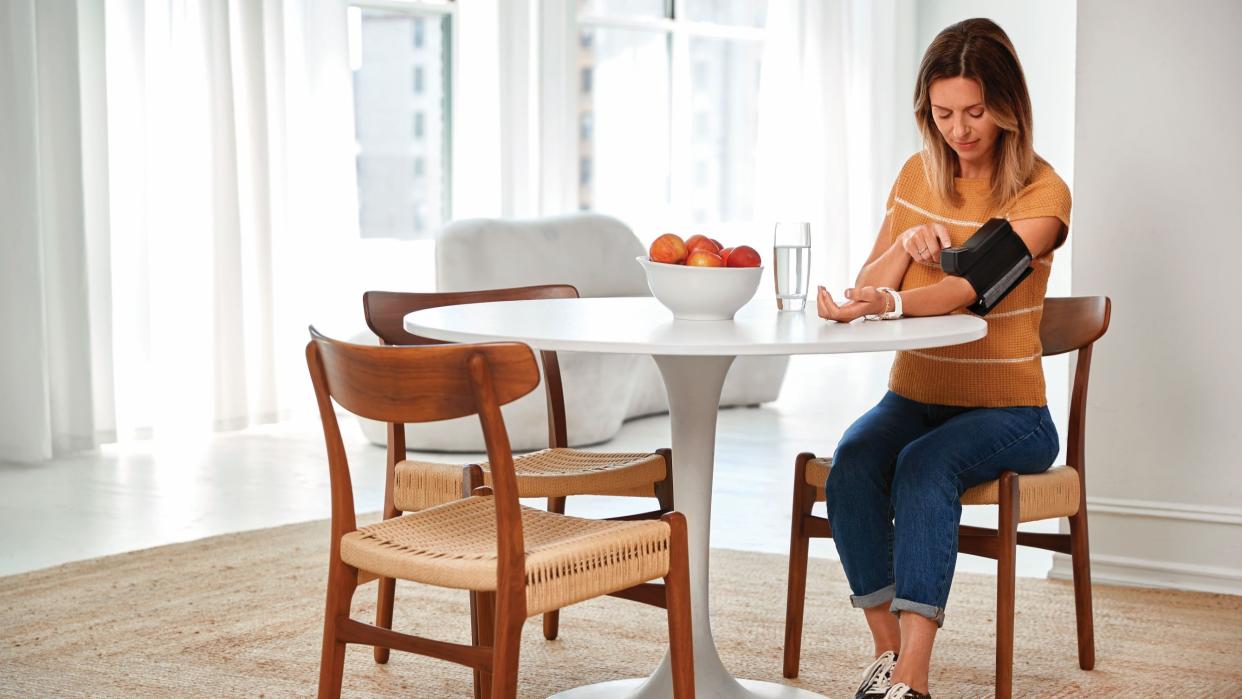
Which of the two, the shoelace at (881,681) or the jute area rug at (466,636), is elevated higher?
the shoelace at (881,681)

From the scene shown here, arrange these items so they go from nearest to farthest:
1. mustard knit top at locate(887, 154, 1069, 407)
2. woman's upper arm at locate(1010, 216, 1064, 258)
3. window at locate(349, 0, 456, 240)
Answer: woman's upper arm at locate(1010, 216, 1064, 258) → mustard knit top at locate(887, 154, 1069, 407) → window at locate(349, 0, 456, 240)

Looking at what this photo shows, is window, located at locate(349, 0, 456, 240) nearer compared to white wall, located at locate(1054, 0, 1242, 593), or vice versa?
white wall, located at locate(1054, 0, 1242, 593)

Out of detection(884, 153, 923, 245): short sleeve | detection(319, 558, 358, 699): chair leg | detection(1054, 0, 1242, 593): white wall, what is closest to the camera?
detection(319, 558, 358, 699): chair leg

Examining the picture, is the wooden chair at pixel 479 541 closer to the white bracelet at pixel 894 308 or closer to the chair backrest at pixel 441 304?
the white bracelet at pixel 894 308

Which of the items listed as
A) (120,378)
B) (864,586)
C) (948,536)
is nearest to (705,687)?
(864,586)

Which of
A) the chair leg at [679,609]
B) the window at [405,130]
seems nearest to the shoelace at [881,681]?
the chair leg at [679,609]

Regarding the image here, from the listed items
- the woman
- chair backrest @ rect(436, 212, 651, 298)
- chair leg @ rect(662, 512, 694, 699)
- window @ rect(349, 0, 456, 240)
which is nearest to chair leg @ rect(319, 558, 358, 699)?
chair leg @ rect(662, 512, 694, 699)

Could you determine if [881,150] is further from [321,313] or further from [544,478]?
[544,478]

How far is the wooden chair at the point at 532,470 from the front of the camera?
A: 2.37 meters

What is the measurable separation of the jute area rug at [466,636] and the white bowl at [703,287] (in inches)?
30.5

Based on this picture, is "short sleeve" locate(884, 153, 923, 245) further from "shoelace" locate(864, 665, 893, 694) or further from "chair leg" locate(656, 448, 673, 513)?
"shoelace" locate(864, 665, 893, 694)

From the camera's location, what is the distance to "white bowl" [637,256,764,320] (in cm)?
209

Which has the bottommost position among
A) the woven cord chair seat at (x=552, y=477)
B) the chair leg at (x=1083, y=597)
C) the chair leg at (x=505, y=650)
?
the chair leg at (x=1083, y=597)

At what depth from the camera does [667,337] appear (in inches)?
73.0
